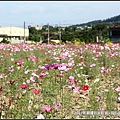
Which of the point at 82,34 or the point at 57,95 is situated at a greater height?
the point at 82,34

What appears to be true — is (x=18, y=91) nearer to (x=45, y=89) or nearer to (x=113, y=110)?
(x=45, y=89)

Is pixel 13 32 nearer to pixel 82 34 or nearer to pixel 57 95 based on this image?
pixel 82 34

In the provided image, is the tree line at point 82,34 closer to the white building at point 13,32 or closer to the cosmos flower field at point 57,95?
the white building at point 13,32

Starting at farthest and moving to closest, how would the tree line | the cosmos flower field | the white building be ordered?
the white building, the tree line, the cosmos flower field

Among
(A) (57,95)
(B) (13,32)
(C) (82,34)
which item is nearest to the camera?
(A) (57,95)

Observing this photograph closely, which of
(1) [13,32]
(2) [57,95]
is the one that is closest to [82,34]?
(1) [13,32]

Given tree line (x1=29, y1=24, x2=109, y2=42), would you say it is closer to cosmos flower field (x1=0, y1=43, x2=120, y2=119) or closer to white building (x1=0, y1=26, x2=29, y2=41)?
white building (x1=0, y1=26, x2=29, y2=41)

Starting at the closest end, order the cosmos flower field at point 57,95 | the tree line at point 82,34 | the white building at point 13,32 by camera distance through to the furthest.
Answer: the cosmos flower field at point 57,95, the tree line at point 82,34, the white building at point 13,32

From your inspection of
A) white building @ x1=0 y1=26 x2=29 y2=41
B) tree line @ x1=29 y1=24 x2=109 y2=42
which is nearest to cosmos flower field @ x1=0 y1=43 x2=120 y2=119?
tree line @ x1=29 y1=24 x2=109 y2=42

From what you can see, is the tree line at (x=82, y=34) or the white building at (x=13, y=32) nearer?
the tree line at (x=82, y=34)

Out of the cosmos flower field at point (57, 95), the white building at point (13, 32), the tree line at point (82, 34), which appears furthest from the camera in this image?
the white building at point (13, 32)

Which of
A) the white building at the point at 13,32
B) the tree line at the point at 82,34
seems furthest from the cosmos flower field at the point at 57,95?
the white building at the point at 13,32

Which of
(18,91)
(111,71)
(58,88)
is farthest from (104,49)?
(18,91)

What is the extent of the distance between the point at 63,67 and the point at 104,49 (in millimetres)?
4073
